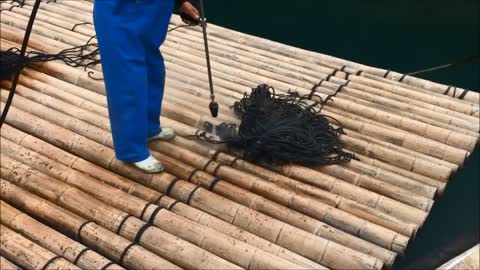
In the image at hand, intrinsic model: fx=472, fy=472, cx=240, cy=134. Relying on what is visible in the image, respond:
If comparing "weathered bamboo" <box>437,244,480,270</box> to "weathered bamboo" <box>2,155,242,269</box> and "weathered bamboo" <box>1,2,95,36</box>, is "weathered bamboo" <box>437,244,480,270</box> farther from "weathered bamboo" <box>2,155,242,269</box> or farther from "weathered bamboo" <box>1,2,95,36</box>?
"weathered bamboo" <box>1,2,95,36</box>

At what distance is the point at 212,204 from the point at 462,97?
109 inches

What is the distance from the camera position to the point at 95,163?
326 cm

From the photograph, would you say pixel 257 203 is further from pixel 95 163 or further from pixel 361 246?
pixel 95 163

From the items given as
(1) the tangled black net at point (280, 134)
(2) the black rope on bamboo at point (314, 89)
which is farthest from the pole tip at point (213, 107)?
(2) the black rope on bamboo at point (314, 89)

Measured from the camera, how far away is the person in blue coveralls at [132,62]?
2.65 meters

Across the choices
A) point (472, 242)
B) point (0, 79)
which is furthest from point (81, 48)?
point (472, 242)

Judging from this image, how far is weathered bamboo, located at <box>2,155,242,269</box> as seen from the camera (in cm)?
258

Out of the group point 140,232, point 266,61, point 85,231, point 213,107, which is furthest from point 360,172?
point 266,61

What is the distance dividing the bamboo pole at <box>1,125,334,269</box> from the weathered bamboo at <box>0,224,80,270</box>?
0.61 m

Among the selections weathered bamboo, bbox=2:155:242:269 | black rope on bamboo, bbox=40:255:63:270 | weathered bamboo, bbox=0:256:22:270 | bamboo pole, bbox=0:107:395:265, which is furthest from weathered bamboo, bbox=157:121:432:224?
weathered bamboo, bbox=0:256:22:270

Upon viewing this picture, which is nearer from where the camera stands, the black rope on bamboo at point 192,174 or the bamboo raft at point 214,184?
the bamboo raft at point 214,184

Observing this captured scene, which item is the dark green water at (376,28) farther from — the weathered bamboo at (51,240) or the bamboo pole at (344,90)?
the weathered bamboo at (51,240)

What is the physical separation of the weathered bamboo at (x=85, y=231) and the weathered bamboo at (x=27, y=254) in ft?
0.62

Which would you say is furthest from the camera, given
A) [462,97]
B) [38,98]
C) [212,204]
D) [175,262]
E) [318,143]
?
[462,97]
